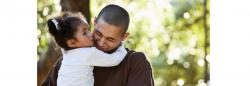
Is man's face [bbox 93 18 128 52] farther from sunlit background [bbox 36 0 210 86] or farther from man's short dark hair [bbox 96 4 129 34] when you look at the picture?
sunlit background [bbox 36 0 210 86]

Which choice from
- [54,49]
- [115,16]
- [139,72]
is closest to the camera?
[139,72]

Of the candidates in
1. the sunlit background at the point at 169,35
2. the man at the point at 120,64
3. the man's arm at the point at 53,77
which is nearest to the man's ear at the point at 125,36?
the man at the point at 120,64

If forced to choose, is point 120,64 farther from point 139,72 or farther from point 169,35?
point 169,35

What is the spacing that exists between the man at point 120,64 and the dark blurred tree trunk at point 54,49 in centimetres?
15

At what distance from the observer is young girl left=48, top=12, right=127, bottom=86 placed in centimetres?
185

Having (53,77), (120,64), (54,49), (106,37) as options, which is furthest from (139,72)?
(54,49)

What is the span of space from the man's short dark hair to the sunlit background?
0.09m

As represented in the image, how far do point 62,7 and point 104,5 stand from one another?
190 mm

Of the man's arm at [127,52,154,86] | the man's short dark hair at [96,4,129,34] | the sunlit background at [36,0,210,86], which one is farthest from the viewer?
the sunlit background at [36,0,210,86]

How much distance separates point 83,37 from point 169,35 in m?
0.46

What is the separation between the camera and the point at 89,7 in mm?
2178

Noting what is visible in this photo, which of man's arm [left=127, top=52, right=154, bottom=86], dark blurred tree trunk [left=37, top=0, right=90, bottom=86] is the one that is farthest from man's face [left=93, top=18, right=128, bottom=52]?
dark blurred tree trunk [left=37, top=0, right=90, bottom=86]

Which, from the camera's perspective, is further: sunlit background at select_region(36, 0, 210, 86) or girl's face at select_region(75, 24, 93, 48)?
sunlit background at select_region(36, 0, 210, 86)

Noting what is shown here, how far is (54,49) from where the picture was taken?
2.16 metres
